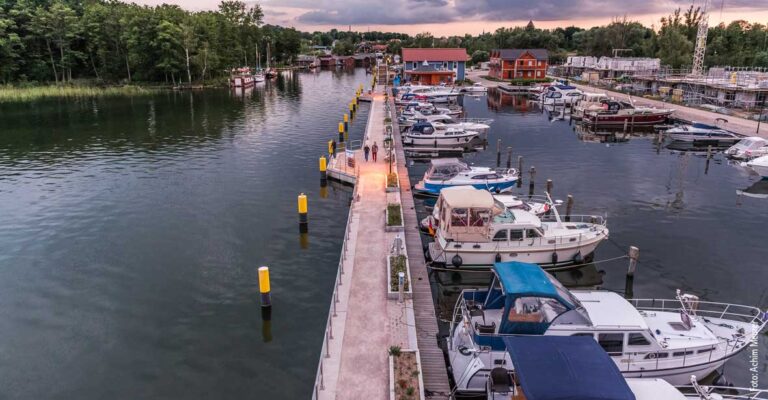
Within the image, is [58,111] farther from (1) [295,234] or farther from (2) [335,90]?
(1) [295,234]

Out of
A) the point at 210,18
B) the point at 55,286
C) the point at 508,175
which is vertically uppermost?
the point at 210,18

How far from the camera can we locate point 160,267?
92.6ft

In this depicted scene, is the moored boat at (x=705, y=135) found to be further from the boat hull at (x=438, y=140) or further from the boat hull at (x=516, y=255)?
the boat hull at (x=516, y=255)

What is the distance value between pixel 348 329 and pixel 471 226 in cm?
1010

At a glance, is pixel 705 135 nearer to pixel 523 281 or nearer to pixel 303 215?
pixel 303 215

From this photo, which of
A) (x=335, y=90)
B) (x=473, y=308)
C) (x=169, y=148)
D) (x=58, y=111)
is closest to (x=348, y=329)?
(x=473, y=308)

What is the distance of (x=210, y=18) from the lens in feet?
444

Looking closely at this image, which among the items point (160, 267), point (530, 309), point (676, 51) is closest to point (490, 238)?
point (530, 309)

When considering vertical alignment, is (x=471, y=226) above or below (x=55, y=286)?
above

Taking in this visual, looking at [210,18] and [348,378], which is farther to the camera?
[210,18]

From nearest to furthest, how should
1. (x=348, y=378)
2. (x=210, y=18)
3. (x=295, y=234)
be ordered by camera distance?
(x=348, y=378) → (x=295, y=234) → (x=210, y=18)

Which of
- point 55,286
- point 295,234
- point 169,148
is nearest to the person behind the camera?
point 55,286

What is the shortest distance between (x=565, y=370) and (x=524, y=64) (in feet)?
419

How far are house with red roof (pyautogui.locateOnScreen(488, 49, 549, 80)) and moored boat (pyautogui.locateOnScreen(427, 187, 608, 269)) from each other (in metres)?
111
